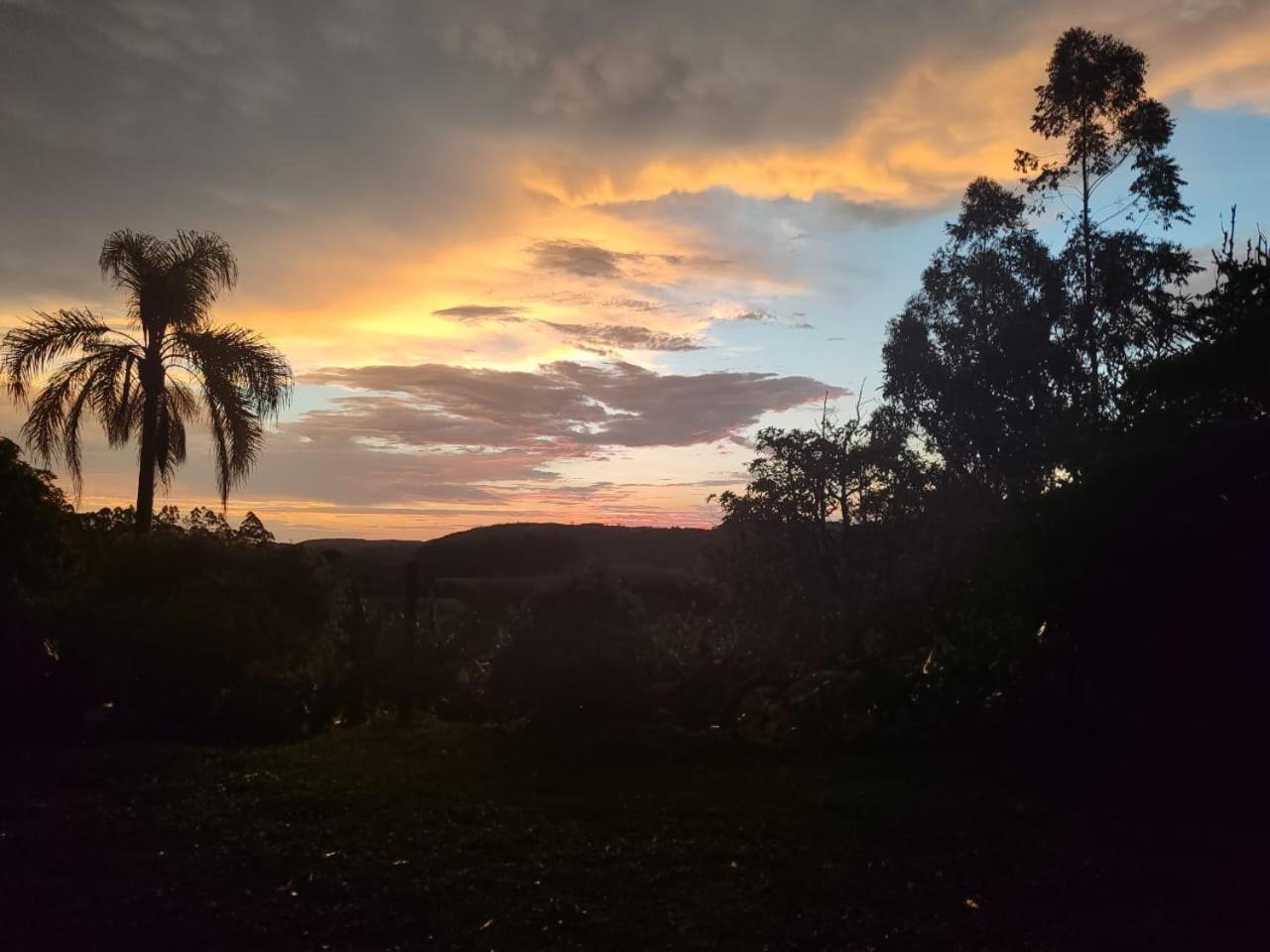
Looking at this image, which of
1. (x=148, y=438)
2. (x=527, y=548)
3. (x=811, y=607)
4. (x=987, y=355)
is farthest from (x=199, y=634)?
(x=527, y=548)

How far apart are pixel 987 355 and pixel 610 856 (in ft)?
73.9

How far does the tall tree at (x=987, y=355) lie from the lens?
25422 millimetres

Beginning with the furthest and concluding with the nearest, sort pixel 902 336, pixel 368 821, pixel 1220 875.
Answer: pixel 902 336
pixel 368 821
pixel 1220 875

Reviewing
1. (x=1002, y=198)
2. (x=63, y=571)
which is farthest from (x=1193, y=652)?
(x=1002, y=198)

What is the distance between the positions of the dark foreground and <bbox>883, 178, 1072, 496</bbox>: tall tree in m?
16.3

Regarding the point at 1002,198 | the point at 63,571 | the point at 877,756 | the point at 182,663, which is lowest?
the point at 877,756

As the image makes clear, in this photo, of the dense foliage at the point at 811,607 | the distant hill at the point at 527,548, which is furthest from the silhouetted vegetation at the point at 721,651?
the distant hill at the point at 527,548

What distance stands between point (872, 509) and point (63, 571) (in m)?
13.4

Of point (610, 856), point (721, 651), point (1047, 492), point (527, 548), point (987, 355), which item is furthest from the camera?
point (527, 548)

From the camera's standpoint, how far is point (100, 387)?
16.9 meters

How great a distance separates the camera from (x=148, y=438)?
16.9m

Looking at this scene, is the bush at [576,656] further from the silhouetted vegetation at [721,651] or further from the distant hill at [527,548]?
the distant hill at [527,548]

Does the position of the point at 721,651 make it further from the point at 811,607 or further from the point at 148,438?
the point at 148,438

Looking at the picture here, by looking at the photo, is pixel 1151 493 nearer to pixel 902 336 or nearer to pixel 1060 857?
pixel 1060 857
